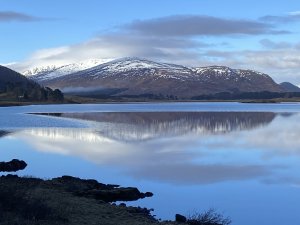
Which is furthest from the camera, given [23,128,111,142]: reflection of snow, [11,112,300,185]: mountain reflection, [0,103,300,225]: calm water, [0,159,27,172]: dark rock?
[23,128,111,142]: reflection of snow

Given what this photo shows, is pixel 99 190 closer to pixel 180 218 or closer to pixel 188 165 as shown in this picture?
pixel 180 218

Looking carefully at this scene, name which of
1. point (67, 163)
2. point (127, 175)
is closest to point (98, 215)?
point (127, 175)

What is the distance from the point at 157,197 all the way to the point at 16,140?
2389 cm

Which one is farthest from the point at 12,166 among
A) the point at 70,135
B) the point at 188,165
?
Result: the point at 70,135

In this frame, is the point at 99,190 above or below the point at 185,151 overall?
above

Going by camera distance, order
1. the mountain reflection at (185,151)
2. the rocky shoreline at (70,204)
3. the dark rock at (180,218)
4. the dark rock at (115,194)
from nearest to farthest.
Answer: the rocky shoreline at (70,204)
the dark rock at (180,218)
the dark rock at (115,194)
the mountain reflection at (185,151)

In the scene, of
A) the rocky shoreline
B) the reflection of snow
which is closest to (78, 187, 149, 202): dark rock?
the rocky shoreline

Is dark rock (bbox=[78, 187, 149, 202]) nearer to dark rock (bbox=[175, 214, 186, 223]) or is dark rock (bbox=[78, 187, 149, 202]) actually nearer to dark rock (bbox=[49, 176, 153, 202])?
dark rock (bbox=[49, 176, 153, 202])

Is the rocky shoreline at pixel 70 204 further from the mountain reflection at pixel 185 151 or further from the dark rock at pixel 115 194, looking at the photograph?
the mountain reflection at pixel 185 151

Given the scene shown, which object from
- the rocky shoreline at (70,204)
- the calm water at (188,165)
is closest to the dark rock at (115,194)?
the rocky shoreline at (70,204)

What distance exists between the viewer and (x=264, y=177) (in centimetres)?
2369

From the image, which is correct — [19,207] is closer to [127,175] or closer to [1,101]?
[127,175]

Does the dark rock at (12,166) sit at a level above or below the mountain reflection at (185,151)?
above

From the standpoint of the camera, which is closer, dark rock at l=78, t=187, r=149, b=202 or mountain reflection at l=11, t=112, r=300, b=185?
dark rock at l=78, t=187, r=149, b=202
